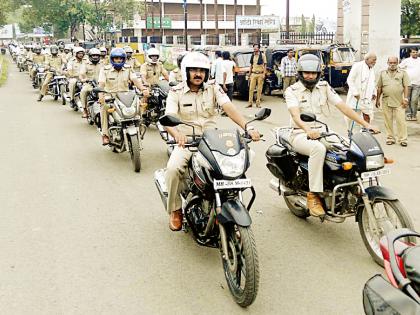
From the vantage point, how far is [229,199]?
4254 millimetres

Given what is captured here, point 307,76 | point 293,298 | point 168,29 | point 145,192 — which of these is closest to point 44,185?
point 145,192

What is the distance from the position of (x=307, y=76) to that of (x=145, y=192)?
9.13 feet

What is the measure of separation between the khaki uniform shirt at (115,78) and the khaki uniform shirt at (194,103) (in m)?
4.70

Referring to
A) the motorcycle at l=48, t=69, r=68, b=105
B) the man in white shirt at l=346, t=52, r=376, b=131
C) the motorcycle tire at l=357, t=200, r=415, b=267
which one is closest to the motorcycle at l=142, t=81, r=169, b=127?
the man in white shirt at l=346, t=52, r=376, b=131

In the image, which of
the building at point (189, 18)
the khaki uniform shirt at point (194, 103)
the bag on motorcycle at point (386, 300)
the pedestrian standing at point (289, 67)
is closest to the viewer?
the bag on motorcycle at point (386, 300)

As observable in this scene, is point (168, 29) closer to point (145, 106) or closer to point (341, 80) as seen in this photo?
point (341, 80)

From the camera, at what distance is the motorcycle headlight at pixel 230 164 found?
13.6ft

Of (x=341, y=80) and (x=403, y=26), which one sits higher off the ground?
(x=403, y=26)

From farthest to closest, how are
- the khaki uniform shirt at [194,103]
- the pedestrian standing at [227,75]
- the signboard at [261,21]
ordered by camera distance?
1. the signboard at [261,21]
2. the pedestrian standing at [227,75]
3. the khaki uniform shirt at [194,103]

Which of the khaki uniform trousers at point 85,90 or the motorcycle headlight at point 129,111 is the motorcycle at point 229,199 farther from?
→ the khaki uniform trousers at point 85,90

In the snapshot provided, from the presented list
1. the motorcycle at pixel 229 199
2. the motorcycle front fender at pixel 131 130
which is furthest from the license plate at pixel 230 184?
the motorcycle front fender at pixel 131 130

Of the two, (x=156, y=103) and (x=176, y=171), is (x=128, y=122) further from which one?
(x=176, y=171)

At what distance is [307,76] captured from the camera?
18.5 ft

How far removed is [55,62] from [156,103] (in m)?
9.32
